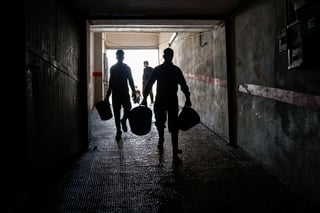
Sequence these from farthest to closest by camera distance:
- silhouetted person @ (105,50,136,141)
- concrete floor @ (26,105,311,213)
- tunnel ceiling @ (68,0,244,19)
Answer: silhouetted person @ (105,50,136,141), tunnel ceiling @ (68,0,244,19), concrete floor @ (26,105,311,213)

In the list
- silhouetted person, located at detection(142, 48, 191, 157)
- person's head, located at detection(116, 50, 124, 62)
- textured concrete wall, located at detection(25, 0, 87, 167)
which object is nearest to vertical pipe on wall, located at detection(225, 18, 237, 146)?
silhouetted person, located at detection(142, 48, 191, 157)

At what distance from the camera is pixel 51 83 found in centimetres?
322

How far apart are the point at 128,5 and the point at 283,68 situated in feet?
7.86

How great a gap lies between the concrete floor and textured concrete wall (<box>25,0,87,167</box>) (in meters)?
0.32

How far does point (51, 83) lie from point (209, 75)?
386cm

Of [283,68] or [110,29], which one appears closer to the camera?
[283,68]

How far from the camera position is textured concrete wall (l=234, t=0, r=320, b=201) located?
2781 millimetres

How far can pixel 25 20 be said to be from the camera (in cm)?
238


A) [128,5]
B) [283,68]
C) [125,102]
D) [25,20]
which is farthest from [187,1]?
[25,20]

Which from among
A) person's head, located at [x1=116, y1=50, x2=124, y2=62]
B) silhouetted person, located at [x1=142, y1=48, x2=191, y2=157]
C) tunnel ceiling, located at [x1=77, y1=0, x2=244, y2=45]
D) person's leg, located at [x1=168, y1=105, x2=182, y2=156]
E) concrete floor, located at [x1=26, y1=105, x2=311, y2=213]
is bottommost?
concrete floor, located at [x1=26, y1=105, x2=311, y2=213]

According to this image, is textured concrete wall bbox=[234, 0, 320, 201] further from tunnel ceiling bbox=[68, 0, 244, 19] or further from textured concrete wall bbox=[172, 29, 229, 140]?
textured concrete wall bbox=[172, 29, 229, 140]

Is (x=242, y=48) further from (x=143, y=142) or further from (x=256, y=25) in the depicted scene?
(x=143, y=142)

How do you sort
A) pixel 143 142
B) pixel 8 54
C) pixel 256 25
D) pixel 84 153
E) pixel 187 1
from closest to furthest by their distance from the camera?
pixel 8 54, pixel 256 25, pixel 187 1, pixel 84 153, pixel 143 142

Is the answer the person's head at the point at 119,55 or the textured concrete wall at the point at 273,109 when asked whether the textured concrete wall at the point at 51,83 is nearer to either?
the person's head at the point at 119,55
